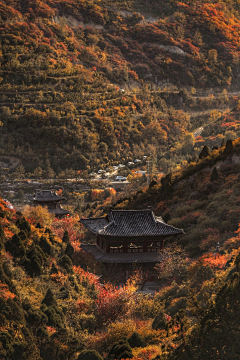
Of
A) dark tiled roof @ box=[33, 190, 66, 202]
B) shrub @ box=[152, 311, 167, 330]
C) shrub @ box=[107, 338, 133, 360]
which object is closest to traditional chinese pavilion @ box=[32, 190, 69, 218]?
dark tiled roof @ box=[33, 190, 66, 202]

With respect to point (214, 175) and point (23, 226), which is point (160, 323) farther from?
point (214, 175)

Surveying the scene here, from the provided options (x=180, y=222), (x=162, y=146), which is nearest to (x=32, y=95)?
(x=162, y=146)

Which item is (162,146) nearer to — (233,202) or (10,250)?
(233,202)

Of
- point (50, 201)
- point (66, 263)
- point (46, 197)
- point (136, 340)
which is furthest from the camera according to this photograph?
point (46, 197)

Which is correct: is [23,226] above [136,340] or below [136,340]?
below

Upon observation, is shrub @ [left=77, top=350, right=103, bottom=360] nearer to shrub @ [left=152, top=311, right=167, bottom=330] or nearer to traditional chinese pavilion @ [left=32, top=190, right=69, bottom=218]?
shrub @ [left=152, top=311, right=167, bottom=330]

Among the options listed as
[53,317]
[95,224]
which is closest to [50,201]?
[95,224]

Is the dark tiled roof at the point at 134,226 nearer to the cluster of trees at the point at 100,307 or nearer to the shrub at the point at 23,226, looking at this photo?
the cluster of trees at the point at 100,307

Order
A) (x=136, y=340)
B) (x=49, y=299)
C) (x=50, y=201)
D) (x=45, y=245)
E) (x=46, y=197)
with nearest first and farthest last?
1. (x=136, y=340)
2. (x=49, y=299)
3. (x=45, y=245)
4. (x=50, y=201)
5. (x=46, y=197)
